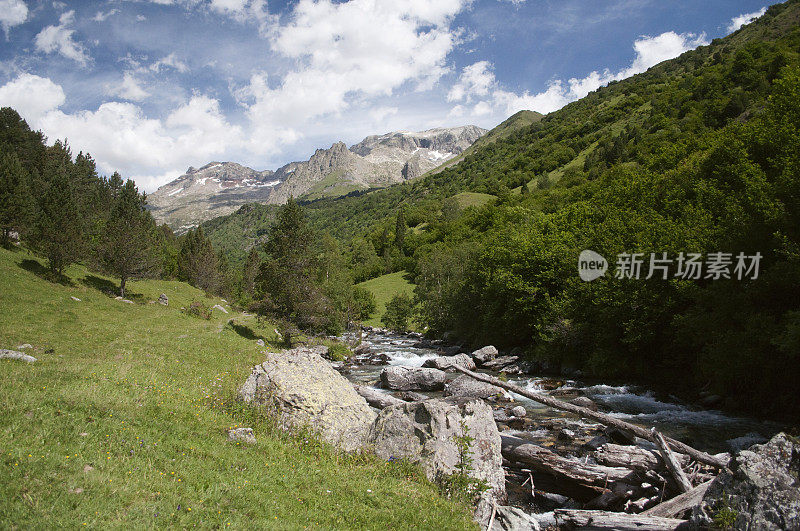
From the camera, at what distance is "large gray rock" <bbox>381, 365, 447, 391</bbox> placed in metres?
28.5

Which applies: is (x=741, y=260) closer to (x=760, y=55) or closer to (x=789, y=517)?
(x=789, y=517)

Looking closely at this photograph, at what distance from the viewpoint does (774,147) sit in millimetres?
28094

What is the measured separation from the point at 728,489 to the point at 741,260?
1803cm

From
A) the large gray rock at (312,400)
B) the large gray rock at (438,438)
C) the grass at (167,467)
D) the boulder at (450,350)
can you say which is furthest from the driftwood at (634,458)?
the boulder at (450,350)

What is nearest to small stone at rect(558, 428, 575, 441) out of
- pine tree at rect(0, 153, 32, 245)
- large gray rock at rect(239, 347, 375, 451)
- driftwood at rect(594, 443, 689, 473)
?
driftwood at rect(594, 443, 689, 473)

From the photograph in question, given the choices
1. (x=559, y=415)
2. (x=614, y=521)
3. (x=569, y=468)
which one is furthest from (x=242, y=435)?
(x=559, y=415)

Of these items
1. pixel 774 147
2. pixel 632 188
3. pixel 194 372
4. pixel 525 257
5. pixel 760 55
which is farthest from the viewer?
pixel 760 55

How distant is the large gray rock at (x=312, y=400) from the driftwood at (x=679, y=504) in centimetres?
796

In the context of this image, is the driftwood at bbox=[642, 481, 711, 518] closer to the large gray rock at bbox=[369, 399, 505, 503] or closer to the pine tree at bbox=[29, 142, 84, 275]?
the large gray rock at bbox=[369, 399, 505, 503]

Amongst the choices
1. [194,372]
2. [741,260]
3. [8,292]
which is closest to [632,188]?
[741,260]

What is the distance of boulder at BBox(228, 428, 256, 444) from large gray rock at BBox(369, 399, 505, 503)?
141 inches

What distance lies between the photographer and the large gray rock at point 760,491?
7348 mm

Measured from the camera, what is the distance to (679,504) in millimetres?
9516

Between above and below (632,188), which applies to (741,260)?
below
